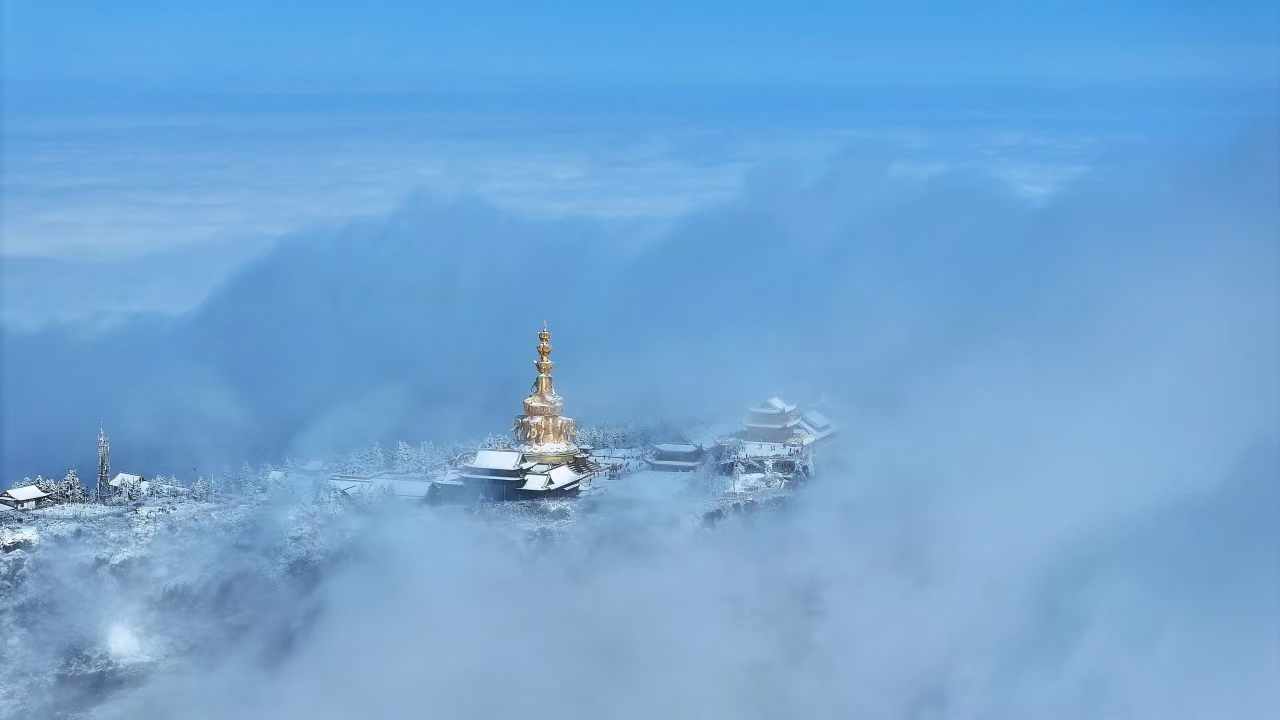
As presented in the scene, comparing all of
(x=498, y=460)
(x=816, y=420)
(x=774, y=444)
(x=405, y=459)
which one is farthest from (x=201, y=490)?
(x=816, y=420)

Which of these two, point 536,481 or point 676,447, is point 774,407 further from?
point 536,481

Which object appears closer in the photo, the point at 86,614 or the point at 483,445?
the point at 86,614

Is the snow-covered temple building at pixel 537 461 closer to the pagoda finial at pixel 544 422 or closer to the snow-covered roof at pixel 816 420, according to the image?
the pagoda finial at pixel 544 422

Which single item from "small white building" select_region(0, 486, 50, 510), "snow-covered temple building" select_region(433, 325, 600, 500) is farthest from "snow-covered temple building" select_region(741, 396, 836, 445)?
"small white building" select_region(0, 486, 50, 510)

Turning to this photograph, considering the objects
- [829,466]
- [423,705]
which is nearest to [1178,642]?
[829,466]

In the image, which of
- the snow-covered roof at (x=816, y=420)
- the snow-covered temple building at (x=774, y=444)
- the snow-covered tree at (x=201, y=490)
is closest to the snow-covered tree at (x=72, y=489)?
the snow-covered tree at (x=201, y=490)

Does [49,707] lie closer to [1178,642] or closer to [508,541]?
[508,541]
